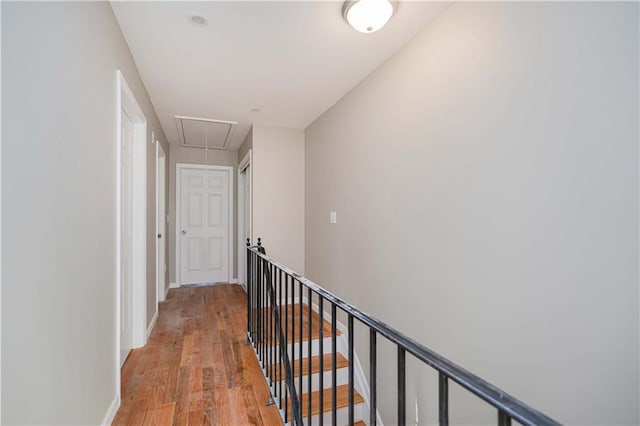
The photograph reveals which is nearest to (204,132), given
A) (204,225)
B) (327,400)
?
(204,225)

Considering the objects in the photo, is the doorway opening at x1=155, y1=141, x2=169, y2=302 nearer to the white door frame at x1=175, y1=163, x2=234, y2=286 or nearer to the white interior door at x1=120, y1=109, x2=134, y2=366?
the white door frame at x1=175, y1=163, x2=234, y2=286

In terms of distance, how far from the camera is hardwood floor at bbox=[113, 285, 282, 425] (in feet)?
5.91

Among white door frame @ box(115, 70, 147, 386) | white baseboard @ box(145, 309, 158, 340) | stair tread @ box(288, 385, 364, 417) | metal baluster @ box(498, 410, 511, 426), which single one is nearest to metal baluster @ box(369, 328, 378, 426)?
metal baluster @ box(498, 410, 511, 426)

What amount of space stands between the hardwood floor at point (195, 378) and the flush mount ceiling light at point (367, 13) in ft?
7.56

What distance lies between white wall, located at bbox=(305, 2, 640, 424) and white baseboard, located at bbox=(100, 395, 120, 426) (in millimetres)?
1782

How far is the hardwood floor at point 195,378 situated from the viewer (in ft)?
5.91

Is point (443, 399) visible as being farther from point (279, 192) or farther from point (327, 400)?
point (279, 192)

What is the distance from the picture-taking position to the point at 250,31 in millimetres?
1907

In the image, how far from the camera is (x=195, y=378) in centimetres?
219

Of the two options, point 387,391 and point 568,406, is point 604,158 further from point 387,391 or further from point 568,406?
point 387,391

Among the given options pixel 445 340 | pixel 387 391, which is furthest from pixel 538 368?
pixel 387 391

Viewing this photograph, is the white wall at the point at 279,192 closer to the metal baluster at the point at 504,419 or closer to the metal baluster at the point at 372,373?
the metal baluster at the point at 372,373

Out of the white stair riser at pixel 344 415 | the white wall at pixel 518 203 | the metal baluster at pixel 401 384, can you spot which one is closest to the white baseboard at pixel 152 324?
the white stair riser at pixel 344 415

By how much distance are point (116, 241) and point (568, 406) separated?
2358mm
